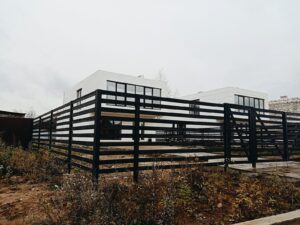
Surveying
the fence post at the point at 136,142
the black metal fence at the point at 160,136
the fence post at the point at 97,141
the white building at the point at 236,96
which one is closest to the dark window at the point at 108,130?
the black metal fence at the point at 160,136

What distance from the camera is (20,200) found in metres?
3.73

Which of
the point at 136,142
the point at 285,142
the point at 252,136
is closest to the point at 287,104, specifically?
the point at 285,142

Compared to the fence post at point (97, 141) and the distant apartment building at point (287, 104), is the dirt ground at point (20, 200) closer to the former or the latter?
the fence post at point (97, 141)

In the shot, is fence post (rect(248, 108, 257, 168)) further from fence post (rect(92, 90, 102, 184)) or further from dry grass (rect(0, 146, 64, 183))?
dry grass (rect(0, 146, 64, 183))

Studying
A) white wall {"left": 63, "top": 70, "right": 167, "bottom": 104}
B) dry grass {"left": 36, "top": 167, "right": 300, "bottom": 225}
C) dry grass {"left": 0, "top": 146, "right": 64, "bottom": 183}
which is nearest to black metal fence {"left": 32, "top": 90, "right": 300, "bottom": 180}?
dry grass {"left": 0, "top": 146, "right": 64, "bottom": 183}

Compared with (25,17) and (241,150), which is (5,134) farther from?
(241,150)

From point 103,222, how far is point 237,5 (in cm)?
1015

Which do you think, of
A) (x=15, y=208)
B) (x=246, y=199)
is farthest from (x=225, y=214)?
(x=15, y=208)

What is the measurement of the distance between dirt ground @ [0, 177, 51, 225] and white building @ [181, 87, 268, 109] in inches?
1077

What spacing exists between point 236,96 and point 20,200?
29.0 metres

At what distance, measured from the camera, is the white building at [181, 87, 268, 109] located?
94.3 feet

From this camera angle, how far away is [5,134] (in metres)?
12.8

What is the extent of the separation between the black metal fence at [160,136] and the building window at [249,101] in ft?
73.3

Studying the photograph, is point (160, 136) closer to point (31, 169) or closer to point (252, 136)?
point (252, 136)
